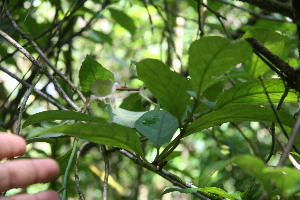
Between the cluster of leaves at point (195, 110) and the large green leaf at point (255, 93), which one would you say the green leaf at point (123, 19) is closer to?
the cluster of leaves at point (195, 110)

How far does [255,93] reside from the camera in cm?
60

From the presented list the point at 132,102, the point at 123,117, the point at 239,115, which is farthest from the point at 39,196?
the point at 132,102

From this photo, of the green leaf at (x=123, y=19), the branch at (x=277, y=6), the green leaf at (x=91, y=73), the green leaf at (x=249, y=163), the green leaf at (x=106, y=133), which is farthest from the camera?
the green leaf at (x=123, y=19)

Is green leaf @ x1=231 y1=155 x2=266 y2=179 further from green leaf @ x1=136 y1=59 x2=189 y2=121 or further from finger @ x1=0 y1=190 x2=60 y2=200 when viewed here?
finger @ x1=0 y1=190 x2=60 y2=200

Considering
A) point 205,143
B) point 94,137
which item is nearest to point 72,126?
point 94,137

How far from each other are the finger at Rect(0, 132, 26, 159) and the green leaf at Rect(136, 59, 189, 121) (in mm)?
203

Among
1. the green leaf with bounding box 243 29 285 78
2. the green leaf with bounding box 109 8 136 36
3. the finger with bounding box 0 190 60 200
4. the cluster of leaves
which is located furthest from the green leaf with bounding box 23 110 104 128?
the green leaf with bounding box 109 8 136 36

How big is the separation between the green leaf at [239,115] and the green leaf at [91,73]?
23 centimetres

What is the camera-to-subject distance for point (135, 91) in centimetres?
85

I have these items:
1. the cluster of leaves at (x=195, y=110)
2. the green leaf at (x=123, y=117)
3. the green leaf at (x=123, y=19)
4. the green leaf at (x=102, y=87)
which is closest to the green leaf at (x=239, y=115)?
the cluster of leaves at (x=195, y=110)

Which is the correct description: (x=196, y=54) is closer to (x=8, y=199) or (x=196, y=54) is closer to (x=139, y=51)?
(x=8, y=199)

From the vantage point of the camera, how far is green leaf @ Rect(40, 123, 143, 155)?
0.47m

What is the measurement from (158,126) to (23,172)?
0.20 metres

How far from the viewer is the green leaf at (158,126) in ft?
1.84
